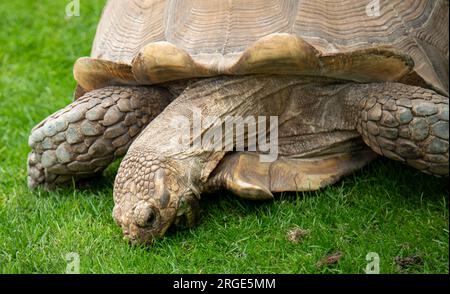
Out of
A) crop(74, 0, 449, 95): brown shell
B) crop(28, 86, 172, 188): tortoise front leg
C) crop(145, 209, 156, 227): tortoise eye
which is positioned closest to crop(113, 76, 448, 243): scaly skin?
crop(145, 209, 156, 227): tortoise eye

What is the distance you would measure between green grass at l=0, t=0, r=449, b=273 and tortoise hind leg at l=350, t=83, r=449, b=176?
24cm

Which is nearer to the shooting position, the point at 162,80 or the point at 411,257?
the point at 411,257

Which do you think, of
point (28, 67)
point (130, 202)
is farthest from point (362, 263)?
point (28, 67)

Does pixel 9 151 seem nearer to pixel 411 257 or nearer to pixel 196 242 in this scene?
pixel 196 242

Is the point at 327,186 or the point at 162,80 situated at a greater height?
the point at 162,80

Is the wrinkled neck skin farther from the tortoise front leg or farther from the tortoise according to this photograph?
the tortoise front leg

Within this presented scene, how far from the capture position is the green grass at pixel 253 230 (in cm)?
352

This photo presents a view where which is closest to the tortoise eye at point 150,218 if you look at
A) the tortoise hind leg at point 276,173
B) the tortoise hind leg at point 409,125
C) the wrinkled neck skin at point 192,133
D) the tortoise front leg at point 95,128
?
the wrinkled neck skin at point 192,133

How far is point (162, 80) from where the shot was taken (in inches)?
165

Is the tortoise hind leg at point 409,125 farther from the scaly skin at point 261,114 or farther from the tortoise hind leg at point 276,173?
the tortoise hind leg at point 276,173

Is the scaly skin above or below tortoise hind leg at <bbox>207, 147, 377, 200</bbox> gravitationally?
above

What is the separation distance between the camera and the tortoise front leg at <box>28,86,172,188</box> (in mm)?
4215
